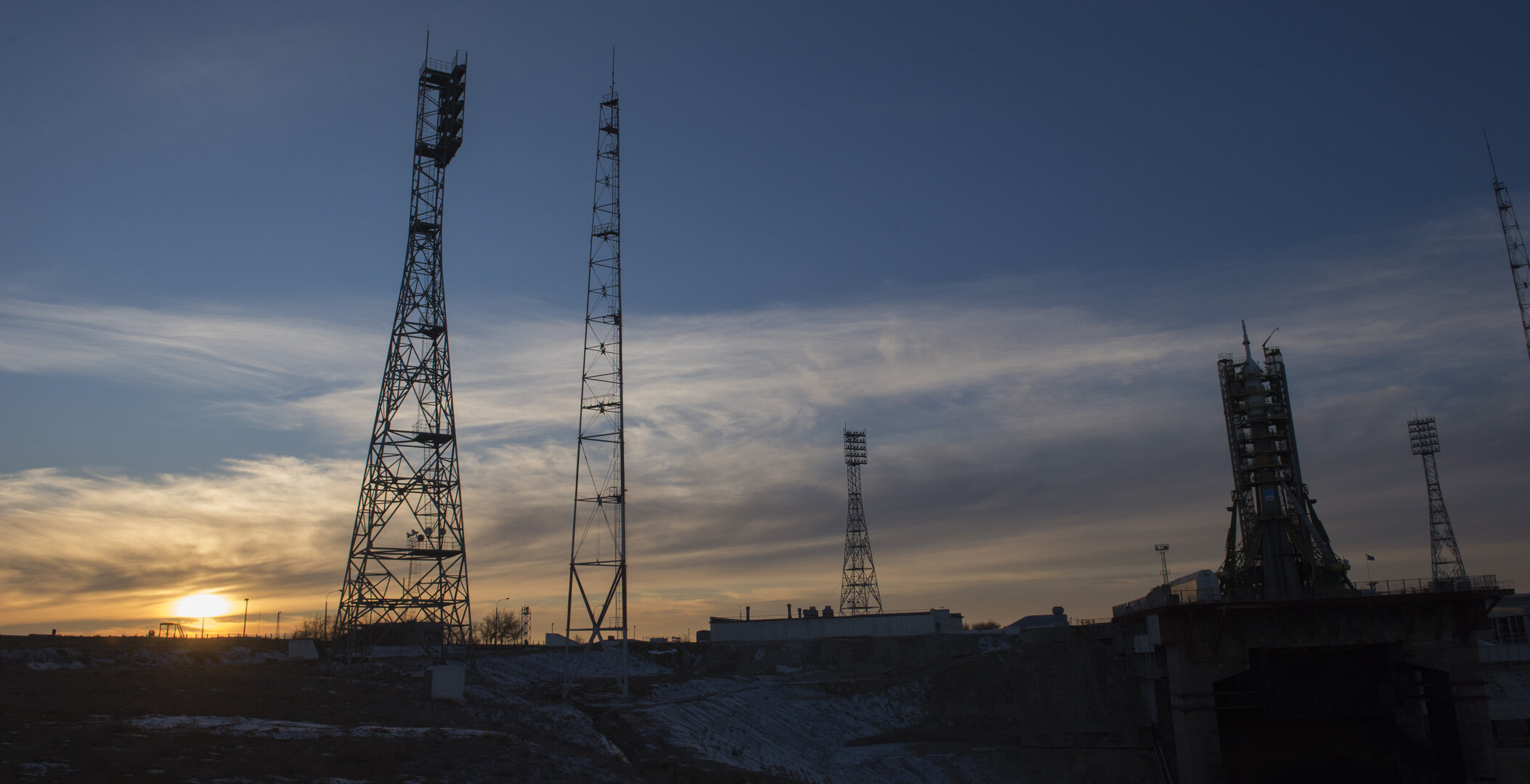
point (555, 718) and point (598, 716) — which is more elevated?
point (555, 718)

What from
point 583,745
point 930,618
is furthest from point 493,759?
point 930,618

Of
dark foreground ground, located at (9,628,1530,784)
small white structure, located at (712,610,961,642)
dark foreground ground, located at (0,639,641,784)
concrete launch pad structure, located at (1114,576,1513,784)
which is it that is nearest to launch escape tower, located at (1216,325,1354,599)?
concrete launch pad structure, located at (1114,576,1513,784)

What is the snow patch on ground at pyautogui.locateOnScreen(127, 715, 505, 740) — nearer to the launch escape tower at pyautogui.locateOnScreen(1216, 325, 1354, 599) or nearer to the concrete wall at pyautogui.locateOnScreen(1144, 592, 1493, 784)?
the concrete wall at pyautogui.locateOnScreen(1144, 592, 1493, 784)

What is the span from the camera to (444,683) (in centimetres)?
4006

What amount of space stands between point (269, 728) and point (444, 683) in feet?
39.4

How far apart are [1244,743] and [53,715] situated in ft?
177

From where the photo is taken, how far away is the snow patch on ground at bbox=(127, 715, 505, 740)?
27062 mm

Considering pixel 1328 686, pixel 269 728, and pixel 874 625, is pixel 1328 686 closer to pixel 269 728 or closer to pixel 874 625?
pixel 874 625

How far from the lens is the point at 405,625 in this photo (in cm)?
5562

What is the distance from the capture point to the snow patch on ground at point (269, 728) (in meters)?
27.1

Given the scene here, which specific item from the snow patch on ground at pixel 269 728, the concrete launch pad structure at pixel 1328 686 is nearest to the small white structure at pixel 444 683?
the snow patch on ground at pixel 269 728

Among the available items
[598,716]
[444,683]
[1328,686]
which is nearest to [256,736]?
[444,683]

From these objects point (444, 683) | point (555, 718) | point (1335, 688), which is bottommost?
point (1335, 688)

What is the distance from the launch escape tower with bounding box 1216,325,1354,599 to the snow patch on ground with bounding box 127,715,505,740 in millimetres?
44962
